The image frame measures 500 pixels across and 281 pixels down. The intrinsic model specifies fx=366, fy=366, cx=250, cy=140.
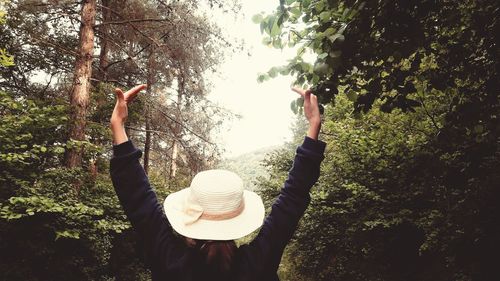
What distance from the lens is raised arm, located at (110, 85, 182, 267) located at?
4.52ft

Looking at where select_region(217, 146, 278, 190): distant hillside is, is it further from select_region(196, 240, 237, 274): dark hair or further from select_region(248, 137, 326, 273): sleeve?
select_region(196, 240, 237, 274): dark hair

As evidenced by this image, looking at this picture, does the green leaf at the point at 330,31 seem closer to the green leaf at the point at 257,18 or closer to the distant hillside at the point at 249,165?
the green leaf at the point at 257,18

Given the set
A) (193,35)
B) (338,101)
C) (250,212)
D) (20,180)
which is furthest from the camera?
(338,101)

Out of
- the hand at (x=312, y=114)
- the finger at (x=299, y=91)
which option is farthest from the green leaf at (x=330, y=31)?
the hand at (x=312, y=114)

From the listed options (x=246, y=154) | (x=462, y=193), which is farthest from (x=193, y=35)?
(x=246, y=154)

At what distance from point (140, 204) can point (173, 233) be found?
0.17 metres

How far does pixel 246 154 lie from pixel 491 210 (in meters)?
103

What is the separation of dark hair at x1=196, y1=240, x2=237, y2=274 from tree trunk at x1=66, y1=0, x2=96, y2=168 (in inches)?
275

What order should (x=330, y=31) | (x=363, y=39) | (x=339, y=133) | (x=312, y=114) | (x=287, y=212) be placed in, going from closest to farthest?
(x=287, y=212) < (x=312, y=114) < (x=330, y=31) < (x=363, y=39) < (x=339, y=133)

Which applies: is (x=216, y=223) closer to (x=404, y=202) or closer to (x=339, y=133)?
(x=404, y=202)

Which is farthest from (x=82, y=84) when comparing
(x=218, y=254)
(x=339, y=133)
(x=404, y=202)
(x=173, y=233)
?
(x=404, y=202)

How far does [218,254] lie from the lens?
1367mm

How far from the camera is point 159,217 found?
1422mm

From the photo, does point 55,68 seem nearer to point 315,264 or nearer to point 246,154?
point 315,264
